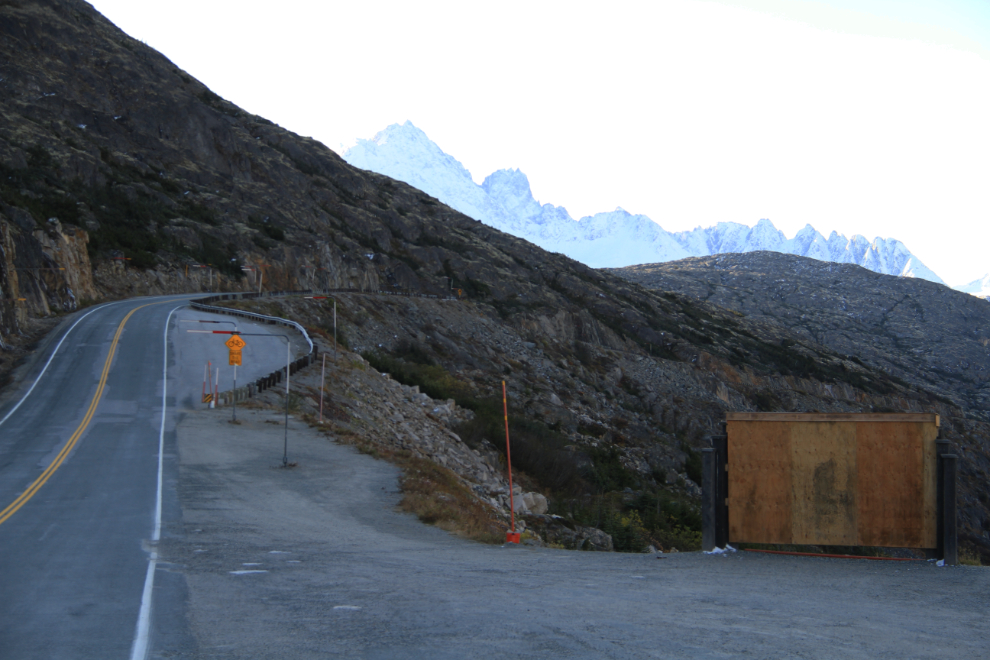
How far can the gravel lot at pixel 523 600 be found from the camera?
541 centimetres

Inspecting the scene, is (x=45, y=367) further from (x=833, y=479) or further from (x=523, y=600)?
(x=833, y=479)

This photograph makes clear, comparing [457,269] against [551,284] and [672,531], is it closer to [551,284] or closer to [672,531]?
[551,284]

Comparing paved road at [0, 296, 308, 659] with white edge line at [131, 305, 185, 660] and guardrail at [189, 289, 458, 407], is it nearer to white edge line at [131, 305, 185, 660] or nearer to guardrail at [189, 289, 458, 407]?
white edge line at [131, 305, 185, 660]

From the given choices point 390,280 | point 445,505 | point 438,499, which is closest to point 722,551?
point 445,505

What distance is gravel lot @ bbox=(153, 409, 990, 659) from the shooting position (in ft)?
17.8

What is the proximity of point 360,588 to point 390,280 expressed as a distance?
75.7m

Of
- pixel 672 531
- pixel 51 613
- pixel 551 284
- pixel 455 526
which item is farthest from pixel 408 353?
pixel 551 284

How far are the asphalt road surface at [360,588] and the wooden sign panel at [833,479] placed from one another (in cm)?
47

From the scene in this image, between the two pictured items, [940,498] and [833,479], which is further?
[833,479]

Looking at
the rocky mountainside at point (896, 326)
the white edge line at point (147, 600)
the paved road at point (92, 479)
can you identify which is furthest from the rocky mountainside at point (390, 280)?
the rocky mountainside at point (896, 326)

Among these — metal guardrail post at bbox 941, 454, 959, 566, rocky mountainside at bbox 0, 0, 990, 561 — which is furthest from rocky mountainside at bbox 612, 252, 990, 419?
metal guardrail post at bbox 941, 454, 959, 566

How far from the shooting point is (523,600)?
704 centimetres

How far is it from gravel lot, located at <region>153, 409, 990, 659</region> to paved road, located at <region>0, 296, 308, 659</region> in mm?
629

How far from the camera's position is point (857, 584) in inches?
307
